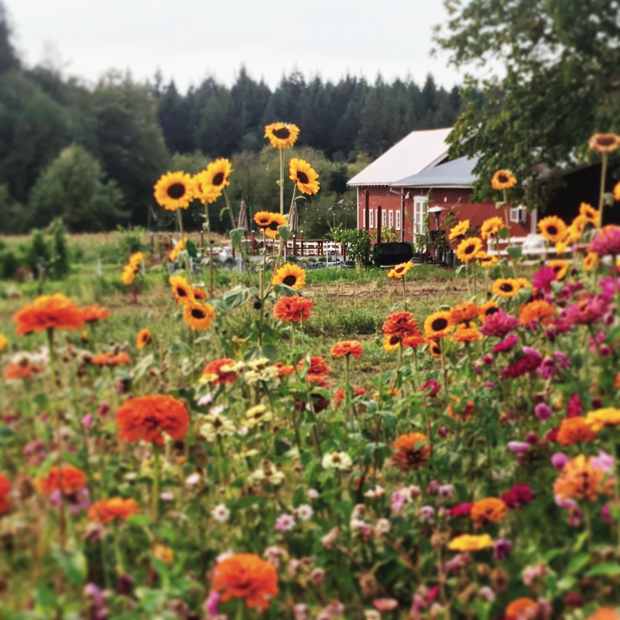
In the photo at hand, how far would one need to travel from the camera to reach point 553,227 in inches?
119

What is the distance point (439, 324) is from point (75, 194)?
1.26 metres

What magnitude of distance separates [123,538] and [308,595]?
1.48 ft

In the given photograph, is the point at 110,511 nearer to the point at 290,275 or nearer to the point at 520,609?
the point at 520,609

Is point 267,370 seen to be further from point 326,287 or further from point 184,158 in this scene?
point 326,287

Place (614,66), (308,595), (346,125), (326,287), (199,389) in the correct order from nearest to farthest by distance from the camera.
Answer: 1. (308,595)
2. (199,389)
3. (614,66)
4. (346,125)
5. (326,287)

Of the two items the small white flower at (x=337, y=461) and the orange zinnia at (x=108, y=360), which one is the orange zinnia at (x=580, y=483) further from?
the orange zinnia at (x=108, y=360)

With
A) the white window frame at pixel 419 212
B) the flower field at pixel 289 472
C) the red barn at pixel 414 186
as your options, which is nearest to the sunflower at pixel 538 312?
the flower field at pixel 289 472

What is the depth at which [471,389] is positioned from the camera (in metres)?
2.70

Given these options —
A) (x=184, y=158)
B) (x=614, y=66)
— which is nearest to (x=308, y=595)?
(x=184, y=158)

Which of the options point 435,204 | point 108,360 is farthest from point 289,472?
point 435,204

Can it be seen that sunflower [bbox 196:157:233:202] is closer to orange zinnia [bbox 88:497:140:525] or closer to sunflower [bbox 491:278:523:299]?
sunflower [bbox 491:278:523:299]

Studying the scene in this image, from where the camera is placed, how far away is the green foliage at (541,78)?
8.36 ft

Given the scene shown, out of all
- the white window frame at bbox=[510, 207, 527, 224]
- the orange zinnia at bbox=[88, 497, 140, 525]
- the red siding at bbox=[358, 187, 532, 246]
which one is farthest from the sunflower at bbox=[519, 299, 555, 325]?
the red siding at bbox=[358, 187, 532, 246]

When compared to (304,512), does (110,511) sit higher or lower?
higher
